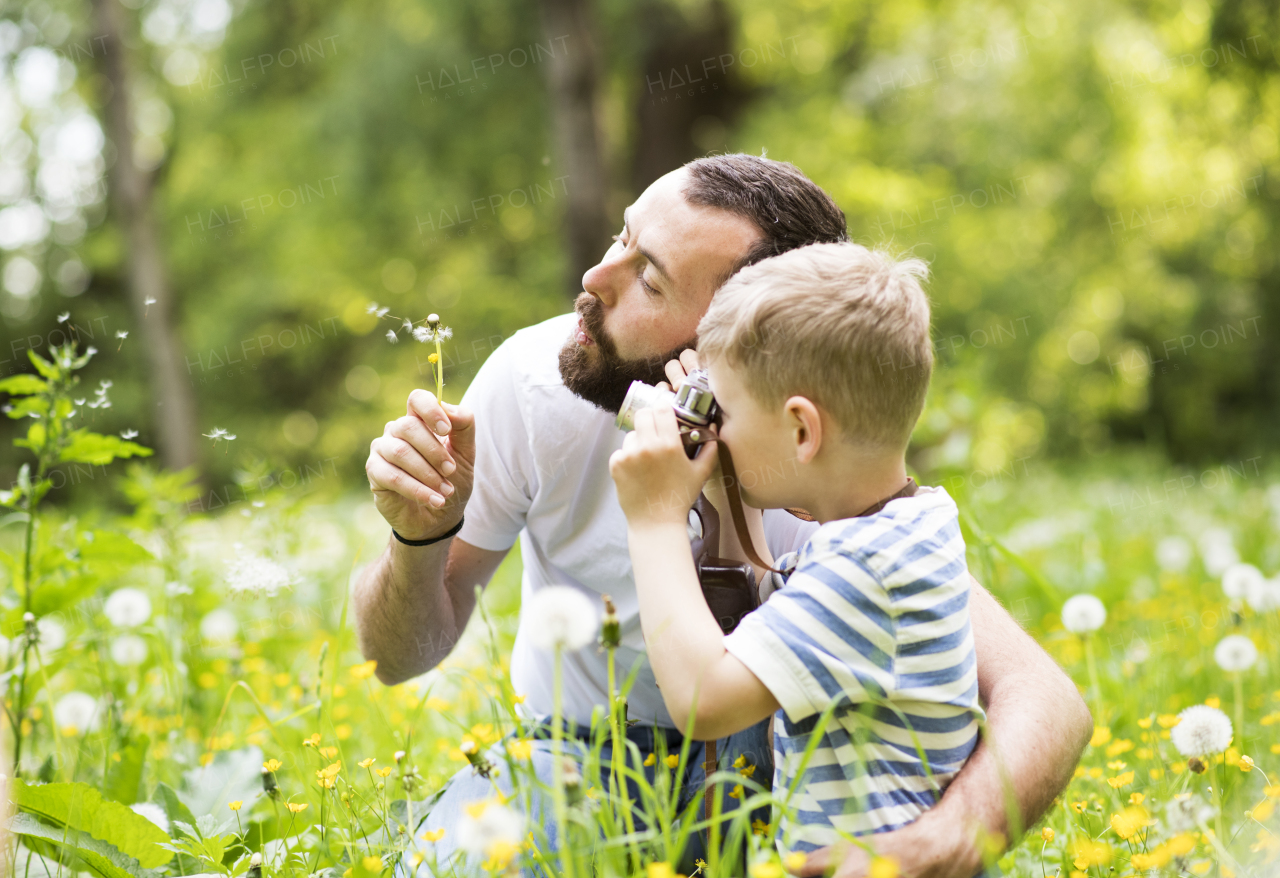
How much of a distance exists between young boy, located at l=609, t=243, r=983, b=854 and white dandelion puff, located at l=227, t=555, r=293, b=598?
2.49 ft

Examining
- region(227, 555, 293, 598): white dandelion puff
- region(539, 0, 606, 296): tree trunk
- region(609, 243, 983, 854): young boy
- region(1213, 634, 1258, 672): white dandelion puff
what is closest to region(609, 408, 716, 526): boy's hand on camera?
region(609, 243, 983, 854): young boy

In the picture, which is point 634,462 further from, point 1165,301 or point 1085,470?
point 1165,301

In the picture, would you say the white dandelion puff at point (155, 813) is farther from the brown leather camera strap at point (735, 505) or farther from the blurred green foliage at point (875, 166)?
the blurred green foliage at point (875, 166)

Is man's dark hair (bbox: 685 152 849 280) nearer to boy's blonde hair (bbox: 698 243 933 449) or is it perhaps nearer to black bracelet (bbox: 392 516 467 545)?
boy's blonde hair (bbox: 698 243 933 449)

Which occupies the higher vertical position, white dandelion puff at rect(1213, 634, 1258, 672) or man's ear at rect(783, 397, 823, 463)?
man's ear at rect(783, 397, 823, 463)

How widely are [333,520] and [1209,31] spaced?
4.91 meters

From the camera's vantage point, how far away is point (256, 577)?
156 cm

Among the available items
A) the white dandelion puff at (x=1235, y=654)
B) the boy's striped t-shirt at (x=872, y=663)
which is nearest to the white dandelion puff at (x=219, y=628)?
the boy's striped t-shirt at (x=872, y=663)

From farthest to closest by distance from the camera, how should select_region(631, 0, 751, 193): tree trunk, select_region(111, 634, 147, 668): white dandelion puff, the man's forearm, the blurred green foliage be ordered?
the blurred green foliage < select_region(631, 0, 751, 193): tree trunk < select_region(111, 634, 147, 668): white dandelion puff < the man's forearm

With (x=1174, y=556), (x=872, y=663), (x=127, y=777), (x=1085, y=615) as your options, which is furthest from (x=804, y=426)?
(x=1174, y=556)

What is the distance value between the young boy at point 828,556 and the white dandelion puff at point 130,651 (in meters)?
1.66

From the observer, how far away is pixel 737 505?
1.25m

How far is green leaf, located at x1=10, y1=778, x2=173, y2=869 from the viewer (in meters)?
1.26

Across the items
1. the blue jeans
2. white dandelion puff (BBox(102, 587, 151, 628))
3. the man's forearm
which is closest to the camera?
the blue jeans
